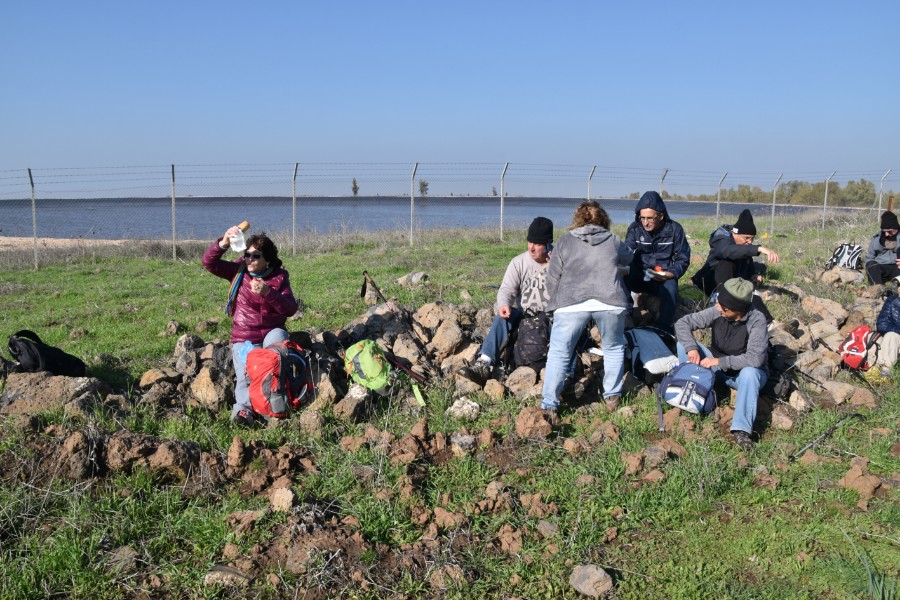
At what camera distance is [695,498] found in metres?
4.01

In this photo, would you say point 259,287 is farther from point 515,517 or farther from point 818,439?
point 818,439

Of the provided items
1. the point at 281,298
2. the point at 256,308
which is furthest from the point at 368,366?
the point at 256,308

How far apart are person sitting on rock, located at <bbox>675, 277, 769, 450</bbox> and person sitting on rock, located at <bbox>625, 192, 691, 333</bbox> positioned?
1058 mm

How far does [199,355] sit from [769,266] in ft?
28.6

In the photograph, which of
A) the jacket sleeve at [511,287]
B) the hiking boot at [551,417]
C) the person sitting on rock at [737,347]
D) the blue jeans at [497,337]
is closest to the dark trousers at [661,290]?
the person sitting on rock at [737,347]

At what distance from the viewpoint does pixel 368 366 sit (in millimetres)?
5406

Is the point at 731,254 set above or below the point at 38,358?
above

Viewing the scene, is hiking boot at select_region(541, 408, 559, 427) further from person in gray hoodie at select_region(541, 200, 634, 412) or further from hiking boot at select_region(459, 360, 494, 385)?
hiking boot at select_region(459, 360, 494, 385)

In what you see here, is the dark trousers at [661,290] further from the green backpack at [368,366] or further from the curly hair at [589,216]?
the green backpack at [368,366]

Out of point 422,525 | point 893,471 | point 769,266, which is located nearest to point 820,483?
point 893,471

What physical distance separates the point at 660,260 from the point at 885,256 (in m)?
4.56

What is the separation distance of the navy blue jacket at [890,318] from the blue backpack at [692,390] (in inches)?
89.2

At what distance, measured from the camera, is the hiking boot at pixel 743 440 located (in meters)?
4.68

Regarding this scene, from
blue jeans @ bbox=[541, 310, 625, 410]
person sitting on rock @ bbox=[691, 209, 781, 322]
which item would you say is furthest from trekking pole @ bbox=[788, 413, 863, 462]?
person sitting on rock @ bbox=[691, 209, 781, 322]
